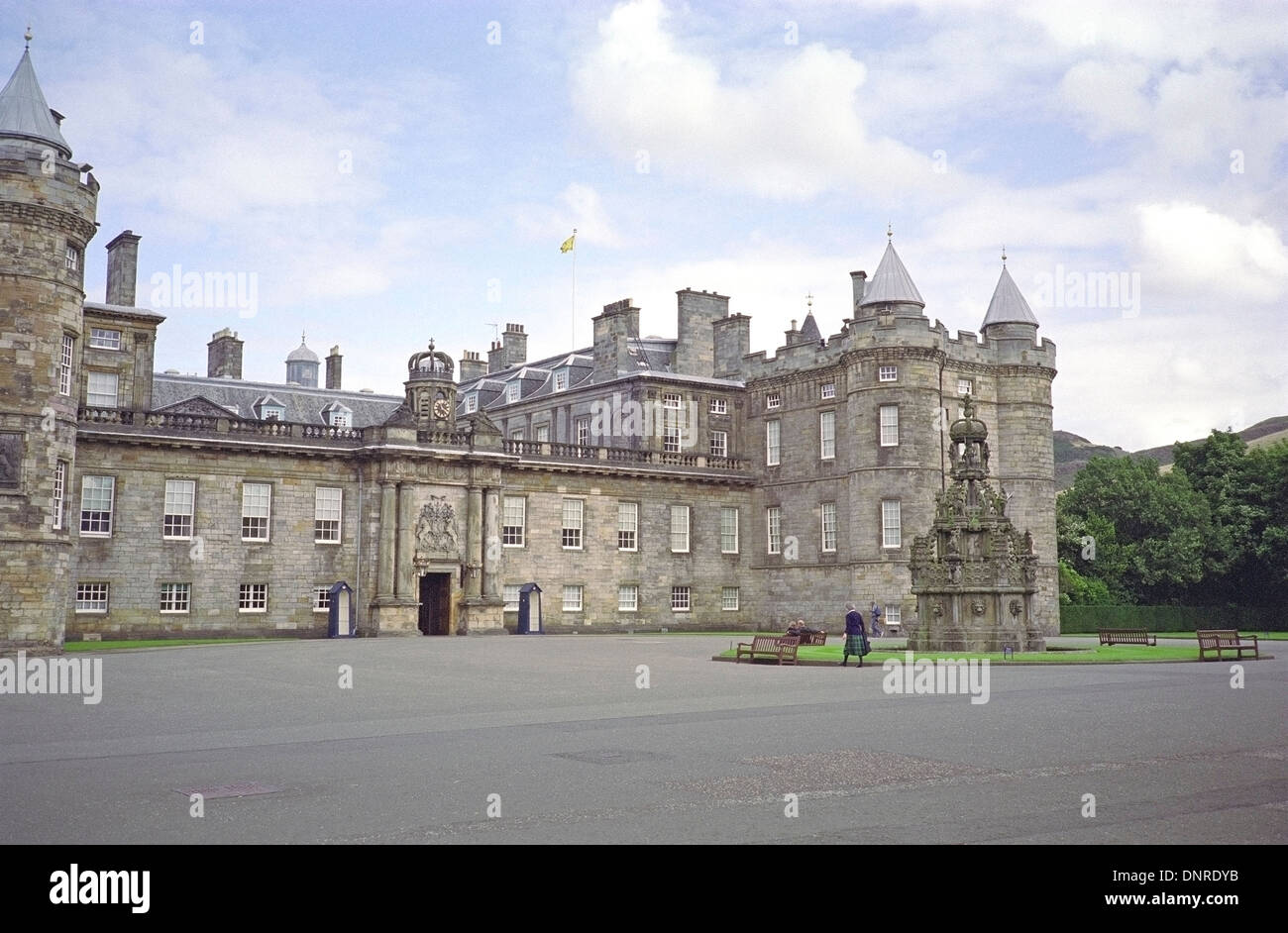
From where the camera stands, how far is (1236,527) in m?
64.1

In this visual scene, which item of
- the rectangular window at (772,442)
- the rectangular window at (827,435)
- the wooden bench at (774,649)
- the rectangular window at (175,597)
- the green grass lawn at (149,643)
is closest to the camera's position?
the wooden bench at (774,649)

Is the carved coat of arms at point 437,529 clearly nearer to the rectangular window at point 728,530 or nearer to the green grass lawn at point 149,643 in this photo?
the green grass lawn at point 149,643

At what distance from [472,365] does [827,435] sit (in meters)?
29.9

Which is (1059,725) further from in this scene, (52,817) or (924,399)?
(924,399)

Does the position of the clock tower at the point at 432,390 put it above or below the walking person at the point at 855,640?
above

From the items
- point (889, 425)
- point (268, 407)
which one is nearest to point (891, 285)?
point (889, 425)

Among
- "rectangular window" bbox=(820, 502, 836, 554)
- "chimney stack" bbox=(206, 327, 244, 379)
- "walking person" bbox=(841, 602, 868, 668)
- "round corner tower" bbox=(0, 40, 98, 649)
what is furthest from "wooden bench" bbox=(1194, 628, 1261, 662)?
"chimney stack" bbox=(206, 327, 244, 379)

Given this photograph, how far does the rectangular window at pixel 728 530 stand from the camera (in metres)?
57.1

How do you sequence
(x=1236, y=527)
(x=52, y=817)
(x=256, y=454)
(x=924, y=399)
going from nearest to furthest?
(x=52, y=817), (x=256, y=454), (x=924, y=399), (x=1236, y=527)

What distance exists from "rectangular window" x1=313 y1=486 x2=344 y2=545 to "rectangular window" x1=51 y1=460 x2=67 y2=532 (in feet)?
42.9

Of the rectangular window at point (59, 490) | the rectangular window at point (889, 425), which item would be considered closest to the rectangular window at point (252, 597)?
the rectangular window at point (59, 490)

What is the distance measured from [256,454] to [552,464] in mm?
12425

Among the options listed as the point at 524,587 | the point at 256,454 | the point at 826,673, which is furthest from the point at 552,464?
the point at 826,673

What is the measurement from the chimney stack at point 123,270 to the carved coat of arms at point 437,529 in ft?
52.2
